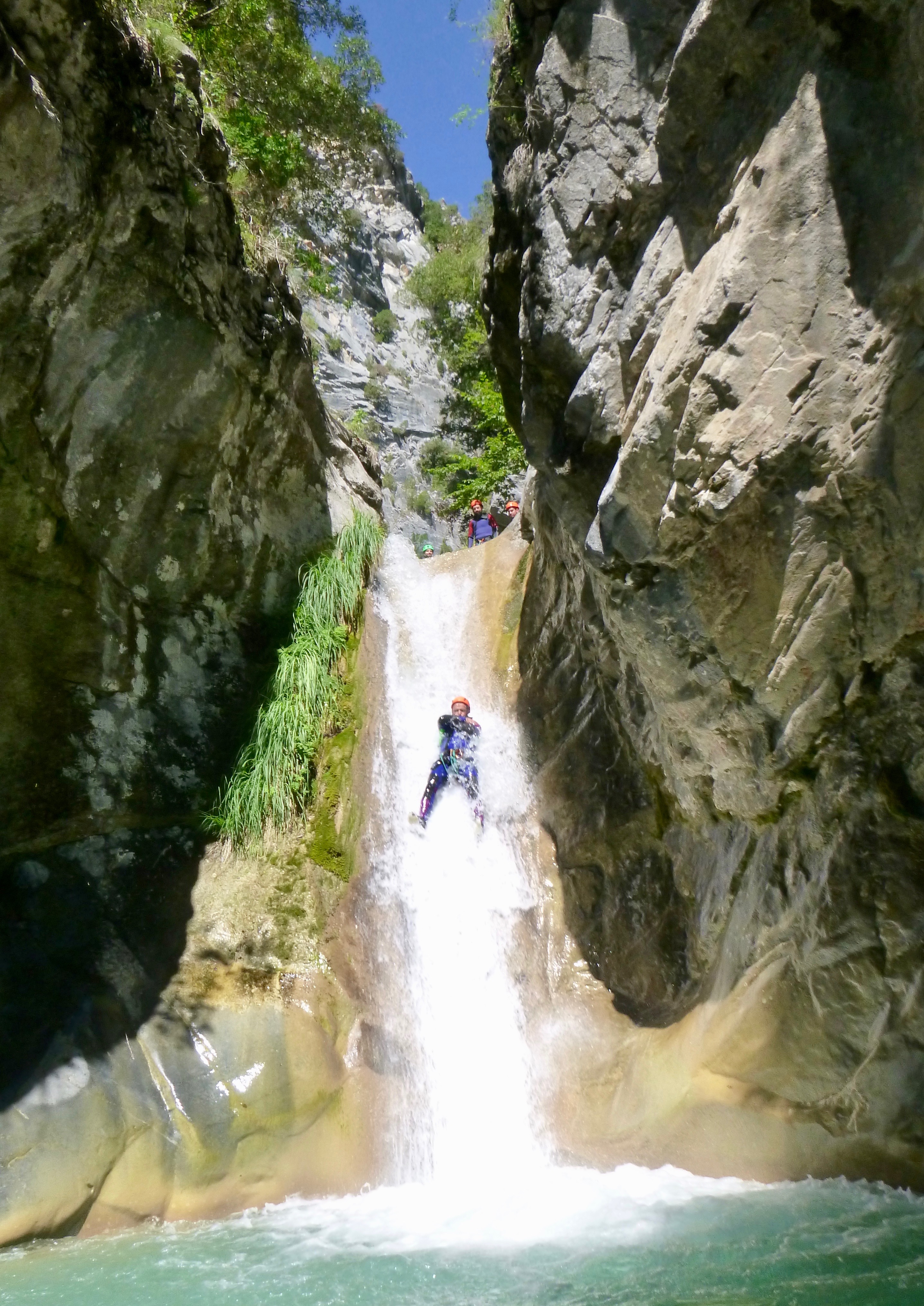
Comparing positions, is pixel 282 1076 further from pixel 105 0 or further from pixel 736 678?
pixel 105 0

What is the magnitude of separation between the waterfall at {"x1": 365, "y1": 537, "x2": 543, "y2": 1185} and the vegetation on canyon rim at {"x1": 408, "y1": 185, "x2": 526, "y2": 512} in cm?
696

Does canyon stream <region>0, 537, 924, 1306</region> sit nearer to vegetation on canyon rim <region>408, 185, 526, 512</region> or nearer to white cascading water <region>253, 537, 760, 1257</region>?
white cascading water <region>253, 537, 760, 1257</region>

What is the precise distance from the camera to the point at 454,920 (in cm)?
702

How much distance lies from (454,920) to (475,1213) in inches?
90.3

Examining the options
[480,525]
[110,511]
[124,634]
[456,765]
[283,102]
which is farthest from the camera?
[480,525]

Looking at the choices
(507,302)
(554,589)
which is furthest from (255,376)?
(554,589)

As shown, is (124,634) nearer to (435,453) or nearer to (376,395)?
(435,453)

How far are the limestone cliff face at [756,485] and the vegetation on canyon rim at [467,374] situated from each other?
9363mm

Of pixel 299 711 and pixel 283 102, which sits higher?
pixel 283 102

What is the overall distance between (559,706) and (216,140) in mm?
6017

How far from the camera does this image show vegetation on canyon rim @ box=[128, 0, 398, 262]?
9.62m

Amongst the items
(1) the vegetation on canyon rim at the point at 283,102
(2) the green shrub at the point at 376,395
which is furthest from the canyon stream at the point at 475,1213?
(2) the green shrub at the point at 376,395


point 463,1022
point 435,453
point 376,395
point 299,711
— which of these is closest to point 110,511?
point 299,711

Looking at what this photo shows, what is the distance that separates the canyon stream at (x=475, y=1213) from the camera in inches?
155
